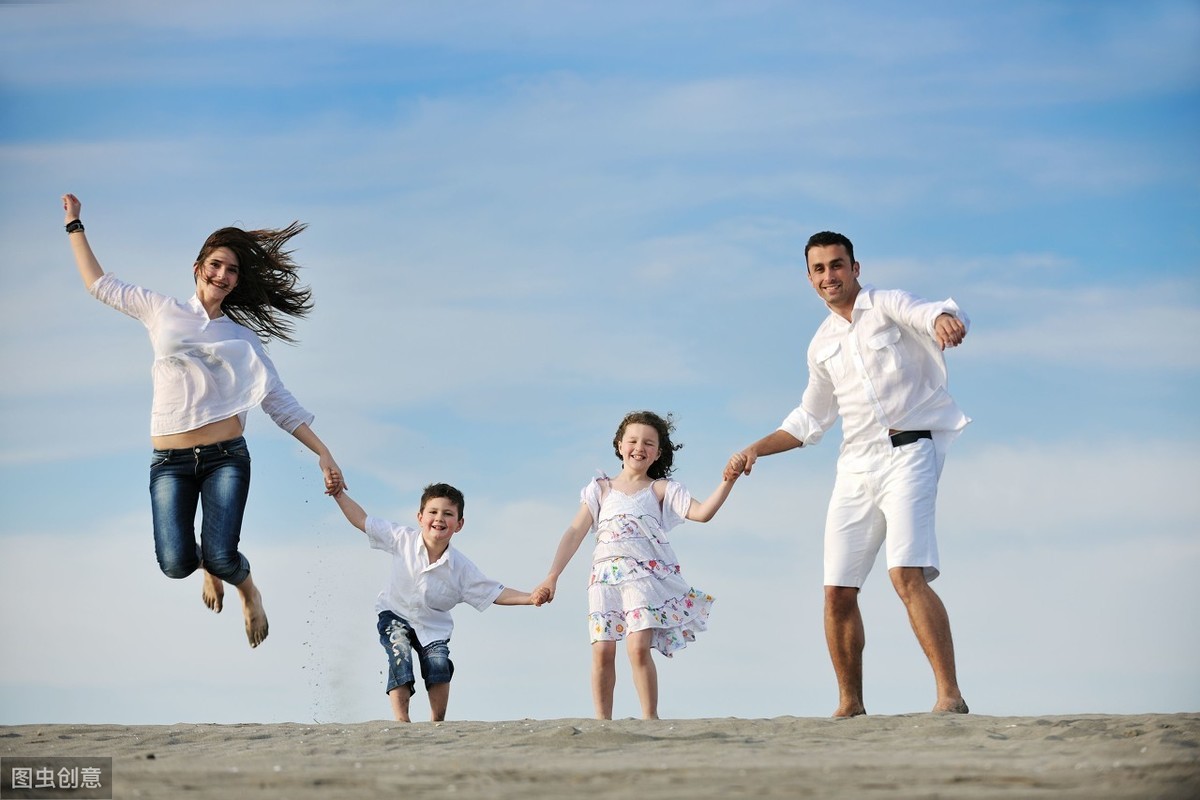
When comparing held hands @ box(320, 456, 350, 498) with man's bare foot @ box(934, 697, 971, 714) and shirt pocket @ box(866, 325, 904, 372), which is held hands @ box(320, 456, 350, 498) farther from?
man's bare foot @ box(934, 697, 971, 714)

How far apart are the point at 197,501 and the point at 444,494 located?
5.84 ft

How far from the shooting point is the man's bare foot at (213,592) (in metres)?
9.04

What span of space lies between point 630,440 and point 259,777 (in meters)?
4.26

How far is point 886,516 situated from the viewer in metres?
7.83

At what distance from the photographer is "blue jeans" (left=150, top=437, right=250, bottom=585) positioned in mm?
8477

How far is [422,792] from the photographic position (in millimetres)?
5004

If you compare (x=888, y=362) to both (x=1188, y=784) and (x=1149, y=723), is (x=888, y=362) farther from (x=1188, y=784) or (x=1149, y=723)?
(x=1188, y=784)

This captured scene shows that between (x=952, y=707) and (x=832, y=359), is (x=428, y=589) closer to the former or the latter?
(x=832, y=359)

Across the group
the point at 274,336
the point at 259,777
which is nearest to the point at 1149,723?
the point at 259,777

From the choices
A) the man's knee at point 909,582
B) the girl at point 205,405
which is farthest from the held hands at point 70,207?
the man's knee at point 909,582

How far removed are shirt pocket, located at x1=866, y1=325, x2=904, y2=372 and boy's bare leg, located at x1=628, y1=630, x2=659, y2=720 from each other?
241cm

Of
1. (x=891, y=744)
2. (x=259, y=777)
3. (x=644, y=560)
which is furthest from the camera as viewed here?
(x=644, y=560)

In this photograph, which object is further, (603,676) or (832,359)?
(603,676)

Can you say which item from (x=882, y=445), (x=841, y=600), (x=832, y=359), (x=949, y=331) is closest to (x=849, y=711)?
(x=841, y=600)
